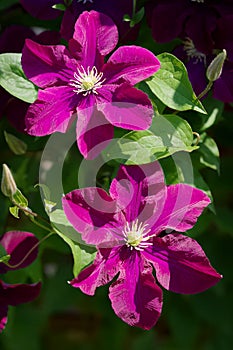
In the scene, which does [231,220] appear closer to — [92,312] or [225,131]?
[225,131]

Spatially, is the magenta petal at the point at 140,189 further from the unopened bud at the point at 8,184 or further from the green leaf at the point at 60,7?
the green leaf at the point at 60,7

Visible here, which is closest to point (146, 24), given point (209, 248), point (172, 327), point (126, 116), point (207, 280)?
point (126, 116)

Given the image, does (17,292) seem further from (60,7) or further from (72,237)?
(60,7)

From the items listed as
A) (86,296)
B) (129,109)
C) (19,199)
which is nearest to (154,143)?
(129,109)

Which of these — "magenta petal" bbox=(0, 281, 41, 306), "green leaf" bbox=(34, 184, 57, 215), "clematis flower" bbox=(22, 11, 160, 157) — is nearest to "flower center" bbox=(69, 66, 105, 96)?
"clematis flower" bbox=(22, 11, 160, 157)

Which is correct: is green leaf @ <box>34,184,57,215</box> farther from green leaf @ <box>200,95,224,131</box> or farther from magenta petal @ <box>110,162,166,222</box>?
green leaf @ <box>200,95,224,131</box>

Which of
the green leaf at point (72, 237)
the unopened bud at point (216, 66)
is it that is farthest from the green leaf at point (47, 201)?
the unopened bud at point (216, 66)
